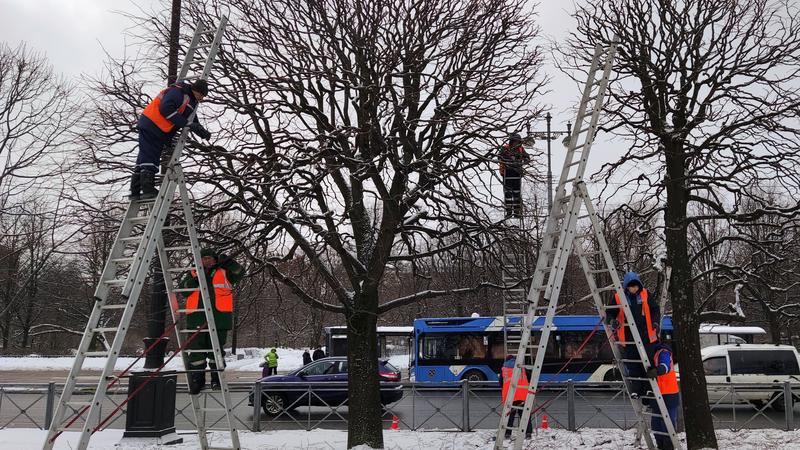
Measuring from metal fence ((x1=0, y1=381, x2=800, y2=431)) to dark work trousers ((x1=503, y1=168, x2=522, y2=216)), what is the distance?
4638 mm

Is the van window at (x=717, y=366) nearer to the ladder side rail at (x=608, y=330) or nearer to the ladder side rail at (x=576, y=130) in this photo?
the ladder side rail at (x=608, y=330)

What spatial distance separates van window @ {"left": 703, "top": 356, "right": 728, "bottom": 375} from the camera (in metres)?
18.5

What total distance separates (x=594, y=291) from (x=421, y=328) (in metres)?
18.4

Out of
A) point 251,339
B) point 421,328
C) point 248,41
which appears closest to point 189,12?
point 248,41

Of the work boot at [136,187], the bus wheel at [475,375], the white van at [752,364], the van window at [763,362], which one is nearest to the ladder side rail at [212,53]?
the work boot at [136,187]

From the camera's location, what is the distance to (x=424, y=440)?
1063 cm

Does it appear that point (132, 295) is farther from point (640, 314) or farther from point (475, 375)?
point (475, 375)

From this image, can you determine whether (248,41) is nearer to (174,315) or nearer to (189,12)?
(189,12)

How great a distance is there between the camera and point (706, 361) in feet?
62.2

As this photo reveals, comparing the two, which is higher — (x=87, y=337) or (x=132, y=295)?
(x=132, y=295)

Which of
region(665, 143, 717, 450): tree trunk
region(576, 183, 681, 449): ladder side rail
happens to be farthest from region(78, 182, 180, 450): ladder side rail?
region(665, 143, 717, 450): tree trunk

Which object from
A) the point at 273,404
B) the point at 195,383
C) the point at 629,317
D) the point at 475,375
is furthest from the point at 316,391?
the point at 629,317

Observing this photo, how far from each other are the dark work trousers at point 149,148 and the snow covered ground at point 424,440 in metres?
5.63

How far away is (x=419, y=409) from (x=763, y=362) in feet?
35.8
